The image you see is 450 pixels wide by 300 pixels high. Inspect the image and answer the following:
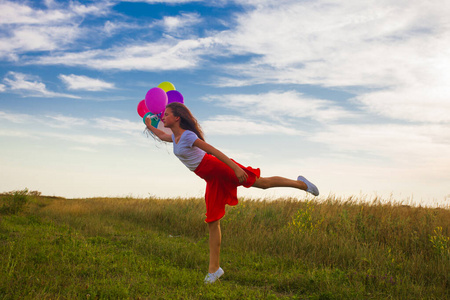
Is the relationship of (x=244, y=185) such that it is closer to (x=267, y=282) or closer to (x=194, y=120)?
(x=194, y=120)

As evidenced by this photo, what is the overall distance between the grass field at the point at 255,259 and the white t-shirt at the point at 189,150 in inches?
75.3

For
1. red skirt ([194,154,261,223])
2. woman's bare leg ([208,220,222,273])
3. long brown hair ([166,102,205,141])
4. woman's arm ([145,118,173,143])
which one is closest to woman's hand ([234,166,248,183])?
red skirt ([194,154,261,223])

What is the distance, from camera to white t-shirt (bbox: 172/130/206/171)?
5.07 meters

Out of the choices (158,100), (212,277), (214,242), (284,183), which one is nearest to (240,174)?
(284,183)

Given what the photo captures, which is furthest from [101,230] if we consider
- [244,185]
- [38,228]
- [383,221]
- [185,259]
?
[383,221]

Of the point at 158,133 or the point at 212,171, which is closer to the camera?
the point at 212,171

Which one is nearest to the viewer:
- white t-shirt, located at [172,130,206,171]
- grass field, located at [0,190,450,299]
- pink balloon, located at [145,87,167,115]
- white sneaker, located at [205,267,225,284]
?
grass field, located at [0,190,450,299]

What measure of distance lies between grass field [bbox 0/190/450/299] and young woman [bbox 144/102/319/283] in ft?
3.42

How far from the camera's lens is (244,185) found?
515cm

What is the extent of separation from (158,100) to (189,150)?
5.25 ft

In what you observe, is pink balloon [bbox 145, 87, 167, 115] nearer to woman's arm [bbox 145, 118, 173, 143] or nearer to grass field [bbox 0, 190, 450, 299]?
woman's arm [bbox 145, 118, 173, 143]

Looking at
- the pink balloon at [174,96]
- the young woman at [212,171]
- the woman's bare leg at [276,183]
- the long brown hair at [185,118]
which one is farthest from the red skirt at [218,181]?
the pink balloon at [174,96]

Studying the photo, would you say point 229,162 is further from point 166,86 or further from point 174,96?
point 166,86

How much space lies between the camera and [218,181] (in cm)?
521
